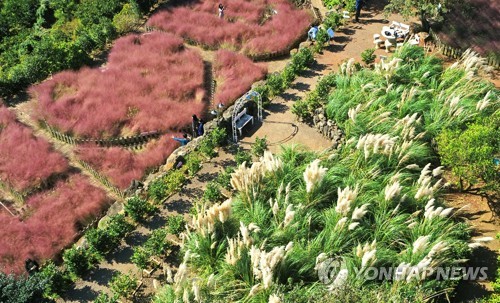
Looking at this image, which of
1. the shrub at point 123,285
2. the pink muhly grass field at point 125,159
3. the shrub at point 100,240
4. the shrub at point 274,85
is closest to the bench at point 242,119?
the shrub at point 274,85

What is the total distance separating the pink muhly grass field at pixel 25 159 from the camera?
1666cm

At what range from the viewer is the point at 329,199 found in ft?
45.7

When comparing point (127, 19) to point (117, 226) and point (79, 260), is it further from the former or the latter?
point (79, 260)

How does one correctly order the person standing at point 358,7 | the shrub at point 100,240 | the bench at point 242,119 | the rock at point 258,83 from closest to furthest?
the shrub at point 100,240, the bench at point 242,119, the rock at point 258,83, the person standing at point 358,7

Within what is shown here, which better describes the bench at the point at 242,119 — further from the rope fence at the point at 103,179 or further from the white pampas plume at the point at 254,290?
the white pampas plume at the point at 254,290

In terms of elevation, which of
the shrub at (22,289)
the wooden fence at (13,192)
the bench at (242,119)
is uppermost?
the bench at (242,119)

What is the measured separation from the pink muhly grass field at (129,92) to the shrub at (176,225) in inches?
225

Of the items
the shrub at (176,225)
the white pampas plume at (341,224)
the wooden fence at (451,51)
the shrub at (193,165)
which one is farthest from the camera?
the wooden fence at (451,51)

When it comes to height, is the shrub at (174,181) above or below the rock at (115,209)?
above

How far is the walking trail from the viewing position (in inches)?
516

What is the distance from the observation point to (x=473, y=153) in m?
14.2

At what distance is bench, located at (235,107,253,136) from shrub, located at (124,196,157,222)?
15.9ft

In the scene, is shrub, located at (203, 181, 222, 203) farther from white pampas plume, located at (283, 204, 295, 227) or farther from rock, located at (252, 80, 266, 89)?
rock, located at (252, 80, 266, 89)

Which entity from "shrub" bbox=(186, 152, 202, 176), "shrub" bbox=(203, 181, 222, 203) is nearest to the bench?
"shrub" bbox=(186, 152, 202, 176)
